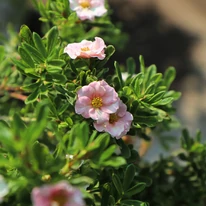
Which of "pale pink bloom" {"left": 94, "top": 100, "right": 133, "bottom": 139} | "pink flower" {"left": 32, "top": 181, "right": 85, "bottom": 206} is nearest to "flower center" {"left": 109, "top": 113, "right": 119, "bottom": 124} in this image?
"pale pink bloom" {"left": 94, "top": 100, "right": 133, "bottom": 139}

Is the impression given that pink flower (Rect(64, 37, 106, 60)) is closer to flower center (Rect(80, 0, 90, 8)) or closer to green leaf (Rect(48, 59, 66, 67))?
green leaf (Rect(48, 59, 66, 67))

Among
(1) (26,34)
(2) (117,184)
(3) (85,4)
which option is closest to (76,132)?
(2) (117,184)

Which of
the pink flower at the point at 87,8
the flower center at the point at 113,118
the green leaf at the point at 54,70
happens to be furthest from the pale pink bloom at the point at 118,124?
the pink flower at the point at 87,8

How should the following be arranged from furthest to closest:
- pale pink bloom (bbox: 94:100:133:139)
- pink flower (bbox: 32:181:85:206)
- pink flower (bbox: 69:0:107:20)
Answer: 1. pink flower (bbox: 69:0:107:20)
2. pale pink bloom (bbox: 94:100:133:139)
3. pink flower (bbox: 32:181:85:206)

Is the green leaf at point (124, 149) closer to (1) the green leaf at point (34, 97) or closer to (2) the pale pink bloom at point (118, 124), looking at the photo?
(2) the pale pink bloom at point (118, 124)

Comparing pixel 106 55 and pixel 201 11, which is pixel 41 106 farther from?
pixel 201 11

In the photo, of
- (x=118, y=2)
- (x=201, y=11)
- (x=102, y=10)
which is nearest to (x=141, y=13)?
(x=118, y=2)
